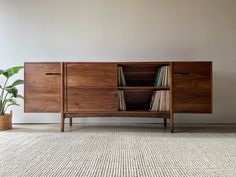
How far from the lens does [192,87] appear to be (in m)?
2.15

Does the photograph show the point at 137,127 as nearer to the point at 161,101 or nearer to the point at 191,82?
the point at 161,101

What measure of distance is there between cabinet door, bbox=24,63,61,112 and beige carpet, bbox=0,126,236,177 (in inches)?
10.1

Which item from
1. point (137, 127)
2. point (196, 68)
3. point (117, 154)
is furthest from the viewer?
point (137, 127)

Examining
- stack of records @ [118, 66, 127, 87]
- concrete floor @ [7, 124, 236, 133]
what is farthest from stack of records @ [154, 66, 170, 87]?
concrete floor @ [7, 124, 236, 133]

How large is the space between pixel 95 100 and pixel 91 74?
0.23 meters

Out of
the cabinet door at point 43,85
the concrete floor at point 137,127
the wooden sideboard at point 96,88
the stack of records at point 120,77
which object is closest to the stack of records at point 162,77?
the wooden sideboard at point 96,88

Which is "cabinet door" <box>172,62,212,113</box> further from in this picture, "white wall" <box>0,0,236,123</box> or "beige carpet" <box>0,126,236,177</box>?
"white wall" <box>0,0,236,123</box>

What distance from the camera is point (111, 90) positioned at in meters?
2.17

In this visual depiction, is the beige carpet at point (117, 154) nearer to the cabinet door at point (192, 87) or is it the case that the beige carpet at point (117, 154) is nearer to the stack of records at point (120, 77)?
the cabinet door at point (192, 87)

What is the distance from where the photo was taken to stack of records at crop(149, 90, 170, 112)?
7.19 ft

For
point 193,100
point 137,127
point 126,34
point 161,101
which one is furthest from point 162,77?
point 126,34

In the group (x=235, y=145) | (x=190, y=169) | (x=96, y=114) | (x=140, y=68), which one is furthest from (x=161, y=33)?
(x=190, y=169)

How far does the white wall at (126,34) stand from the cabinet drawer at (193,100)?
0.51 meters

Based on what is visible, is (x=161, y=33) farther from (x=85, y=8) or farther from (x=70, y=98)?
(x=70, y=98)
